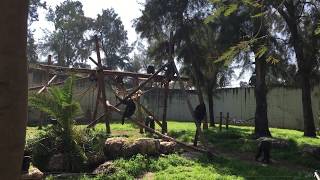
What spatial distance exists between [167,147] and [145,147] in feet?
4.50

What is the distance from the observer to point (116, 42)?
57281mm

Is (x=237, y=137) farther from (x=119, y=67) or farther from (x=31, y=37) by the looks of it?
(x=119, y=67)

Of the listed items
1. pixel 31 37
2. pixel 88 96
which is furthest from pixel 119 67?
Result: pixel 88 96

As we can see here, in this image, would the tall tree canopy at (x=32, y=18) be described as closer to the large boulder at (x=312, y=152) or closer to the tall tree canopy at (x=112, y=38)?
the tall tree canopy at (x=112, y=38)

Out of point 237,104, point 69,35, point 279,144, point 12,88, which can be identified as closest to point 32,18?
point 69,35

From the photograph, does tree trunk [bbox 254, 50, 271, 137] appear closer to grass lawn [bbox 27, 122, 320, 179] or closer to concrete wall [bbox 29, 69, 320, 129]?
grass lawn [bbox 27, 122, 320, 179]

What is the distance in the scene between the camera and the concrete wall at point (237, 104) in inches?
1209

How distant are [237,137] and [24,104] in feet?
60.6

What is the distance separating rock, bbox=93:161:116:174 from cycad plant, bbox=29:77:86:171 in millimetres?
733

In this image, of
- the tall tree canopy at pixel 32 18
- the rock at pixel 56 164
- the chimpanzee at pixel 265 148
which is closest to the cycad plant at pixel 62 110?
the rock at pixel 56 164

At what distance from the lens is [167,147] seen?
46.6ft

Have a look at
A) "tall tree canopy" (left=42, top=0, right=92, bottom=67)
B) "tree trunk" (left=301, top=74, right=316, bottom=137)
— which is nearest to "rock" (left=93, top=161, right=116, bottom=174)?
"tree trunk" (left=301, top=74, right=316, bottom=137)

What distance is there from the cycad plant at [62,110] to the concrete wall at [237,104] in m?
15.2

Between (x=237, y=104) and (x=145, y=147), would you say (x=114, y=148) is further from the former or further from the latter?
(x=237, y=104)
